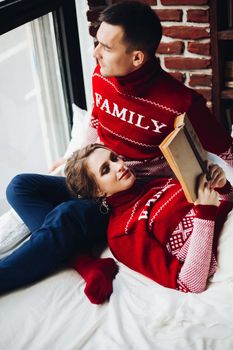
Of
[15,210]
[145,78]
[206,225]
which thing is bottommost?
[15,210]

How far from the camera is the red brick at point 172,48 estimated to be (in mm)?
2545

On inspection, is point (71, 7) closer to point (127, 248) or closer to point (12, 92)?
point (12, 92)

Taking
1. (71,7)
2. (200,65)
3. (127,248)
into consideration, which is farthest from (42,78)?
(127,248)

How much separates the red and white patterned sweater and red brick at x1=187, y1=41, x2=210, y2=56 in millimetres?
965

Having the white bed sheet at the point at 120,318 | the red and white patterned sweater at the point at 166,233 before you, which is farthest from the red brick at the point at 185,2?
the white bed sheet at the point at 120,318

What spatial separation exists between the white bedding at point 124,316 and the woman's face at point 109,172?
25 cm

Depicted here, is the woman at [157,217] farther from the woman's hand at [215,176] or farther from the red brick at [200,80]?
the red brick at [200,80]

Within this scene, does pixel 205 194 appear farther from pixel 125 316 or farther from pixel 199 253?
pixel 125 316

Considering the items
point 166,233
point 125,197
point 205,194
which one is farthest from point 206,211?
point 125,197

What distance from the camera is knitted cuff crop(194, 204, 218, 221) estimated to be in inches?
58.0

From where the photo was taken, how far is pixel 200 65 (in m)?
2.53

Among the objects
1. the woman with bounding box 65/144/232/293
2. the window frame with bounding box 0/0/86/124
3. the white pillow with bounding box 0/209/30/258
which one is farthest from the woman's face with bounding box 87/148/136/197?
the window frame with bounding box 0/0/86/124

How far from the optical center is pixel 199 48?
249 cm

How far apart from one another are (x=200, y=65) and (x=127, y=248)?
1.22m
